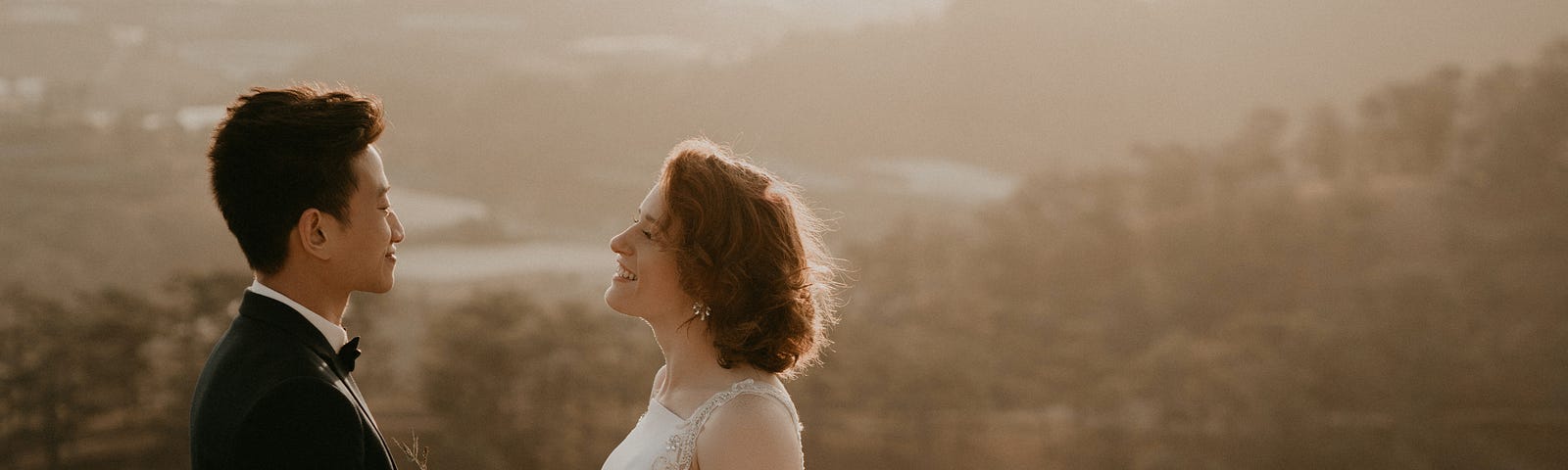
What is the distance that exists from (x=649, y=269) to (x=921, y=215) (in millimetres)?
23307

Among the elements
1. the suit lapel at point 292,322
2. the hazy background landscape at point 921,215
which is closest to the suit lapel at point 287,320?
the suit lapel at point 292,322

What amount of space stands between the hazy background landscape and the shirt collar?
46.4 ft

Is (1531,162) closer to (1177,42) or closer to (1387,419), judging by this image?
(1387,419)

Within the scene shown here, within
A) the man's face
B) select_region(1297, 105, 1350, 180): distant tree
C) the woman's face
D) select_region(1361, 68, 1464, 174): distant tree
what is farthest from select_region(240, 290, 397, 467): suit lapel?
select_region(1297, 105, 1350, 180): distant tree

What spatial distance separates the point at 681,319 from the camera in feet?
8.02

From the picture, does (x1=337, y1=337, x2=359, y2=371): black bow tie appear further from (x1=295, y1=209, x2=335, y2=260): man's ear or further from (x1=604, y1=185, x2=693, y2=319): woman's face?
(x1=604, y1=185, x2=693, y2=319): woman's face

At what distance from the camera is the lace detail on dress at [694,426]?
2.31 metres

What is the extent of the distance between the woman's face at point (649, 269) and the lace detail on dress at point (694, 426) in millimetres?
205

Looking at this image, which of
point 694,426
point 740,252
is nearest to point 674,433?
point 694,426

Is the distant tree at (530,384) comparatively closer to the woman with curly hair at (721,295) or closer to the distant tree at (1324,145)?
the distant tree at (1324,145)

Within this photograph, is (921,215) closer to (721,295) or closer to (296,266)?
(721,295)

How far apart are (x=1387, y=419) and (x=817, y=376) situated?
29.4 ft

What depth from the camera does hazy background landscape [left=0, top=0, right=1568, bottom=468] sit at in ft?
60.4

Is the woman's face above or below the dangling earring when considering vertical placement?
above
